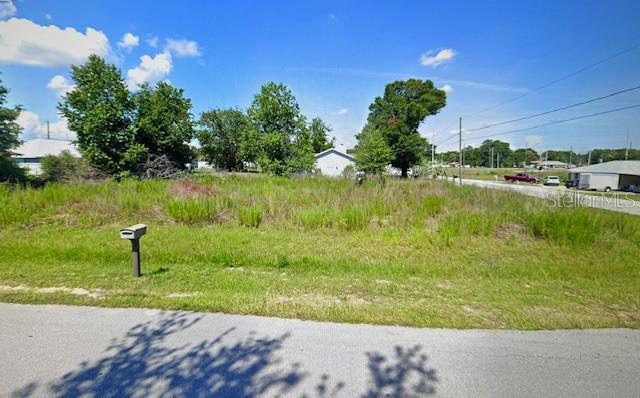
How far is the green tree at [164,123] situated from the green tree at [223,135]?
2902 cm

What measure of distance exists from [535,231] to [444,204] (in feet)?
9.21

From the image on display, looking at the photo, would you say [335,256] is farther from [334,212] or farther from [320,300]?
[334,212]

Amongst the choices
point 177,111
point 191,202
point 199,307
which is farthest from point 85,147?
point 199,307

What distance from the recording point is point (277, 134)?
25922 mm

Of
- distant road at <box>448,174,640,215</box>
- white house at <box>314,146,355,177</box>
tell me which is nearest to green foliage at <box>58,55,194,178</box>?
distant road at <box>448,174,640,215</box>

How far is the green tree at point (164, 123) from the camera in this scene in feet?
73.5

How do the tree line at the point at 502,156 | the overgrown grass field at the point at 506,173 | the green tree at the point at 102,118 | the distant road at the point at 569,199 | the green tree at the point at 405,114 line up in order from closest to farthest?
the distant road at the point at 569,199, the green tree at the point at 102,118, the green tree at the point at 405,114, the overgrown grass field at the point at 506,173, the tree line at the point at 502,156

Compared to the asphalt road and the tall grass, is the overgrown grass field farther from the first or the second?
the asphalt road

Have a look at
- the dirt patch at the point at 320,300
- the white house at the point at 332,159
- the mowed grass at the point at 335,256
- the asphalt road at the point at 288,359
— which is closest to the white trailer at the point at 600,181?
the white house at the point at 332,159

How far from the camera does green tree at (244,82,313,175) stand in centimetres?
2597

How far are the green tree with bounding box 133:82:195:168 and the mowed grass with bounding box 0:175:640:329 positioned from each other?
41.8 ft

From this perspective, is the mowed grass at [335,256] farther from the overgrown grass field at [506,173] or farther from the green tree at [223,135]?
the overgrown grass field at [506,173]

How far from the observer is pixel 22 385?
7.34 feet

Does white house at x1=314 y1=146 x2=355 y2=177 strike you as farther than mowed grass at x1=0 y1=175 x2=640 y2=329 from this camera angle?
Yes
